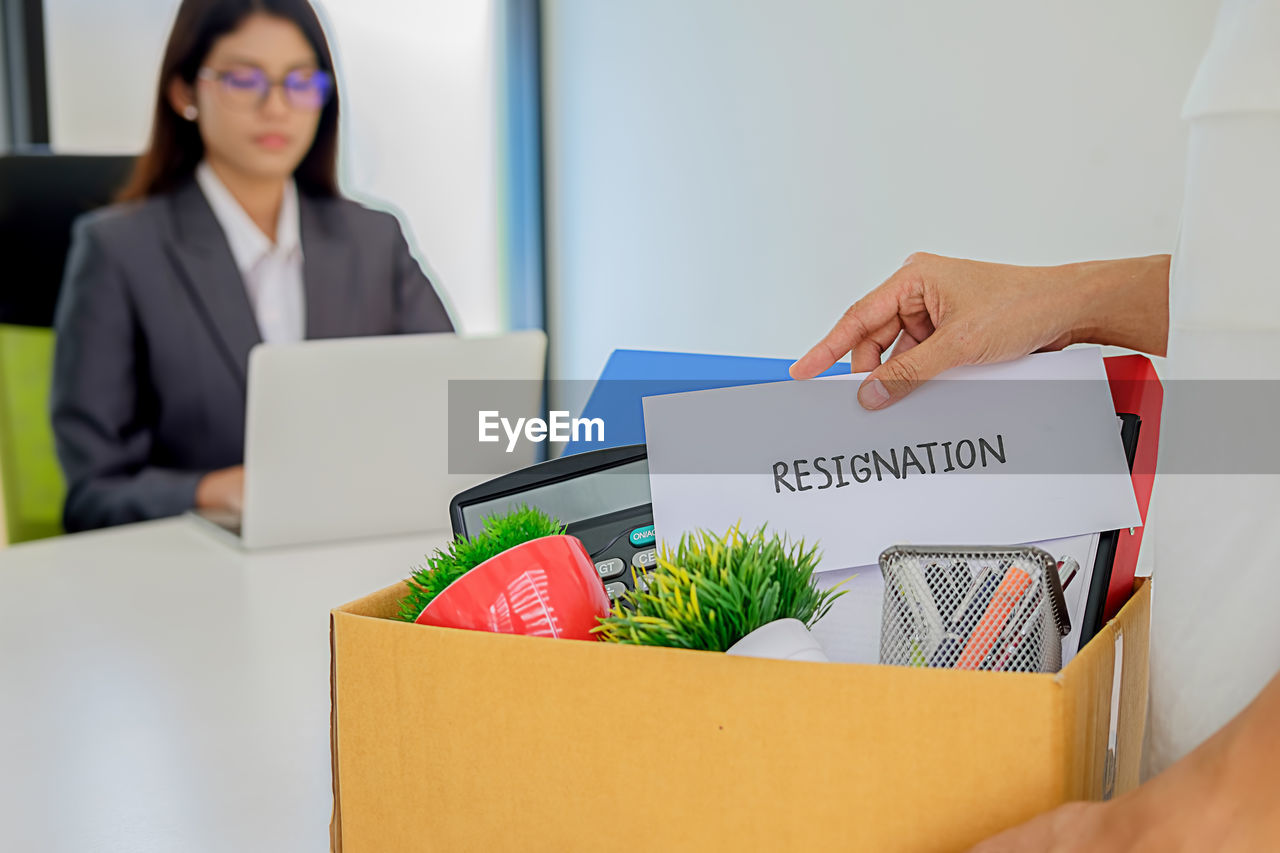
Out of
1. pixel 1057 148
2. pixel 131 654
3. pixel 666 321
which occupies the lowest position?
pixel 131 654


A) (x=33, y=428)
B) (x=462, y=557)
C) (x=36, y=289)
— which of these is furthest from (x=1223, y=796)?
(x=36, y=289)

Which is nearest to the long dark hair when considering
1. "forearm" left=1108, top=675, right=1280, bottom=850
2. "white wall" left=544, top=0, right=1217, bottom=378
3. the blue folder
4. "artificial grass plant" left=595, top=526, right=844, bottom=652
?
"white wall" left=544, top=0, right=1217, bottom=378

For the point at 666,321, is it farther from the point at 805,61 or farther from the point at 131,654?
the point at 131,654

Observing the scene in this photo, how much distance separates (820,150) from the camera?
273 centimetres

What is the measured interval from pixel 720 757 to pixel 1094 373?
29 centimetres

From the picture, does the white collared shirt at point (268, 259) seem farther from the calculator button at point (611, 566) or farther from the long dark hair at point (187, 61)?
the calculator button at point (611, 566)

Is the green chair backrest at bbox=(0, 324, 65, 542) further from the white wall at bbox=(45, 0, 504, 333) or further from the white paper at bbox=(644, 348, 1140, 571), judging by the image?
the white paper at bbox=(644, 348, 1140, 571)

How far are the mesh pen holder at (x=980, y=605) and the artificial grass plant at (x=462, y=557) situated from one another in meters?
0.16

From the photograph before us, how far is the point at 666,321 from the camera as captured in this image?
10.6 ft

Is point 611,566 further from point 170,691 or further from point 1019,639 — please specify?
point 170,691

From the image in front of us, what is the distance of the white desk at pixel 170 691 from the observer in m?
0.57

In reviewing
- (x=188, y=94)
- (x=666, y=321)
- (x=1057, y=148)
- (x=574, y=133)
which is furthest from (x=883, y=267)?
(x=188, y=94)

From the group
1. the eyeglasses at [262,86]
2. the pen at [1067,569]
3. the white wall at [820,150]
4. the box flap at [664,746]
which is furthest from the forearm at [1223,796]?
the eyeglasses at [262,86]

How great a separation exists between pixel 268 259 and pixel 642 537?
276 cm
